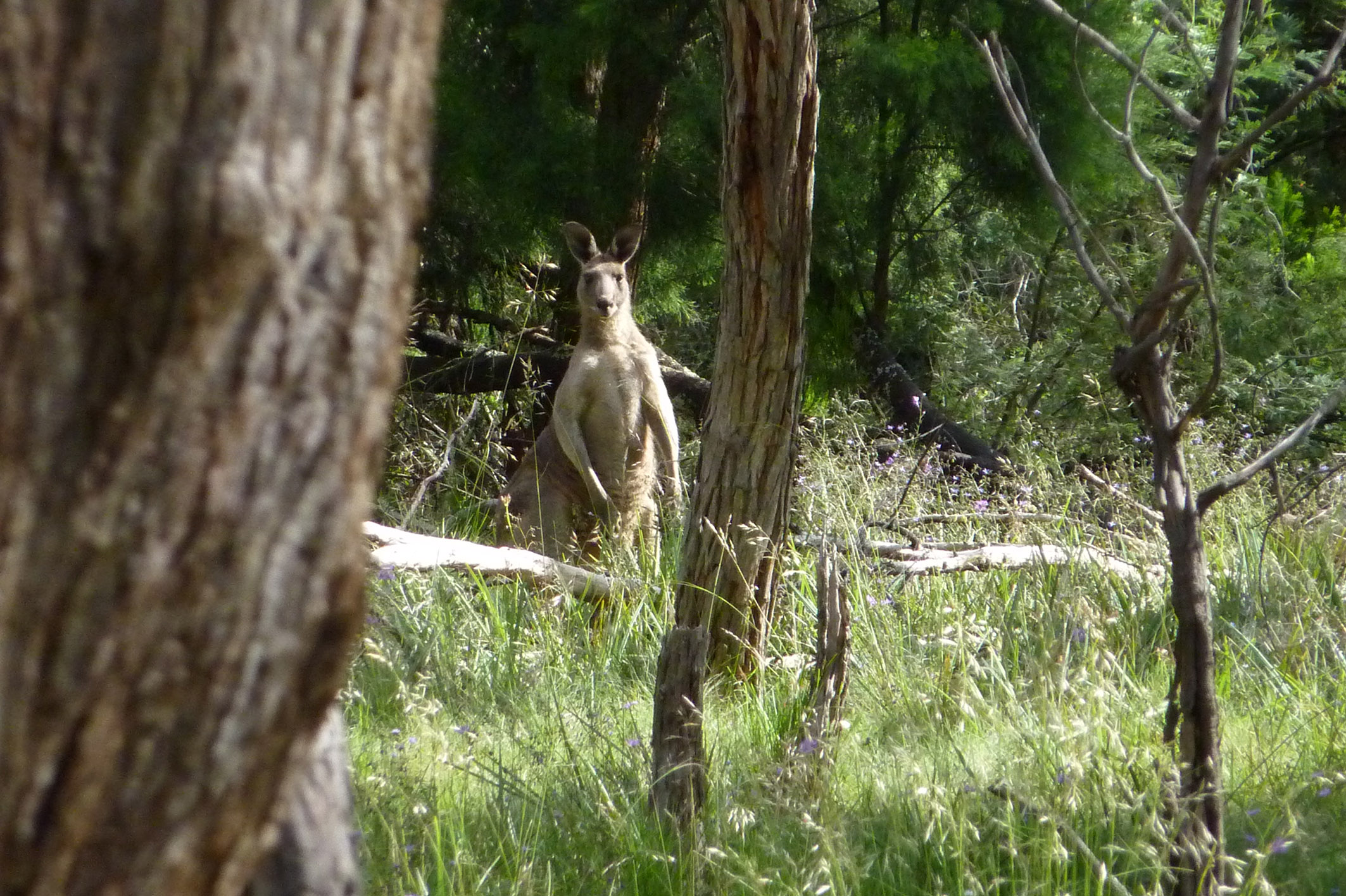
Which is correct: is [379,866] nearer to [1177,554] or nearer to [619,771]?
[619,771]

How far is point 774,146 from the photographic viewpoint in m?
4.55

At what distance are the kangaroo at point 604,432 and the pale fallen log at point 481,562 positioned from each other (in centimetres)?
174

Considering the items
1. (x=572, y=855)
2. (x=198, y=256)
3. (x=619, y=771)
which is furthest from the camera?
(x=619, y=771)

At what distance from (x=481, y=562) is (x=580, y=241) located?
269cm

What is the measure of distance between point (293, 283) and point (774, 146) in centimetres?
372

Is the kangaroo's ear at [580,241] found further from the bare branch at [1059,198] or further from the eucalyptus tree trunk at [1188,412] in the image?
the eucalyptus tree trunk at [1188,412]

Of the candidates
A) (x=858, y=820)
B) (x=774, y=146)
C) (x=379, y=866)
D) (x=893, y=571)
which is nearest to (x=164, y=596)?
(x=379, y=866)

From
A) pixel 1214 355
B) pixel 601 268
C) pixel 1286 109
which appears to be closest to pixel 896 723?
pixel 1214 355

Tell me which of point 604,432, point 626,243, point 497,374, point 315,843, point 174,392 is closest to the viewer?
point 174,392

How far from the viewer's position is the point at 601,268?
7762 mm

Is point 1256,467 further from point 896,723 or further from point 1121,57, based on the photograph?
point 896,723

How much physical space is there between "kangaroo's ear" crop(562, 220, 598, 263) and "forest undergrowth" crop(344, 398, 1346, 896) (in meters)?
1.97

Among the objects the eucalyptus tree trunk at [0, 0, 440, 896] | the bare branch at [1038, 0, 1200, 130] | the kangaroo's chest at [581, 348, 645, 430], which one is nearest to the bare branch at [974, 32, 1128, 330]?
the bare branch at [1038, 0, 1200, 130]

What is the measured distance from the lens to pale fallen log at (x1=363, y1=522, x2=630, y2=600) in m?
5.54
